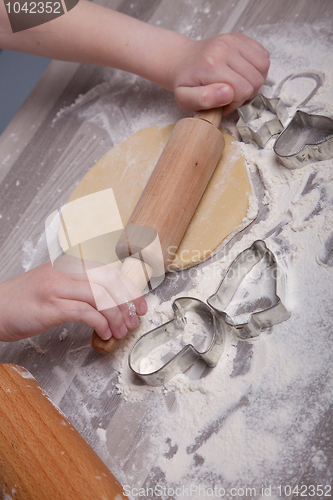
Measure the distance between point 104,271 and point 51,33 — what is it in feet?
2.11

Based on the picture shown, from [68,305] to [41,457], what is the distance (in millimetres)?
252

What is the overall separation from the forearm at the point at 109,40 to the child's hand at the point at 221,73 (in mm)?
58

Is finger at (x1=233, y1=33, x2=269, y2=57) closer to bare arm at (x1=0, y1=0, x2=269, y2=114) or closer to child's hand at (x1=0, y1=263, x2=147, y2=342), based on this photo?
bare arm at (x1=0, y1=0, x2=269, y2=114)

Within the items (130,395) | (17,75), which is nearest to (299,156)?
(130,395)

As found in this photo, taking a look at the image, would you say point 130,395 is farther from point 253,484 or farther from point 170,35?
point 170,35

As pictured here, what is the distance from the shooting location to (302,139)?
849 mm

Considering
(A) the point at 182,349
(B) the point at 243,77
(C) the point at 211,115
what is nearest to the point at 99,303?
Result: (A) the point at 182,349

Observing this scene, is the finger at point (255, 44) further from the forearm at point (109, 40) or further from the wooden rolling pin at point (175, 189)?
the wooden rolling pin at point (175, 189)

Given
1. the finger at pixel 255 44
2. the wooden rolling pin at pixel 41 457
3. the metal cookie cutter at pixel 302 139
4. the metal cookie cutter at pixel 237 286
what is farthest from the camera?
the finger at pixel 255 44

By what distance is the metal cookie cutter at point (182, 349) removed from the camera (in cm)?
70

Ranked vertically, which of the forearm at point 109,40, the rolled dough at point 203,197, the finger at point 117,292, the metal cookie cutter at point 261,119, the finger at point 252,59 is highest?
the finger at point 252,59

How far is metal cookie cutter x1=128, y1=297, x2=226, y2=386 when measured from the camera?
702 mm

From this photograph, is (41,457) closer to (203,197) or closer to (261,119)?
(203,197)

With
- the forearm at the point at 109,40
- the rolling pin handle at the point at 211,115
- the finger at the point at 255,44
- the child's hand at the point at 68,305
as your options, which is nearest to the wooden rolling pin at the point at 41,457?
the child's hand at the point at 68,305
